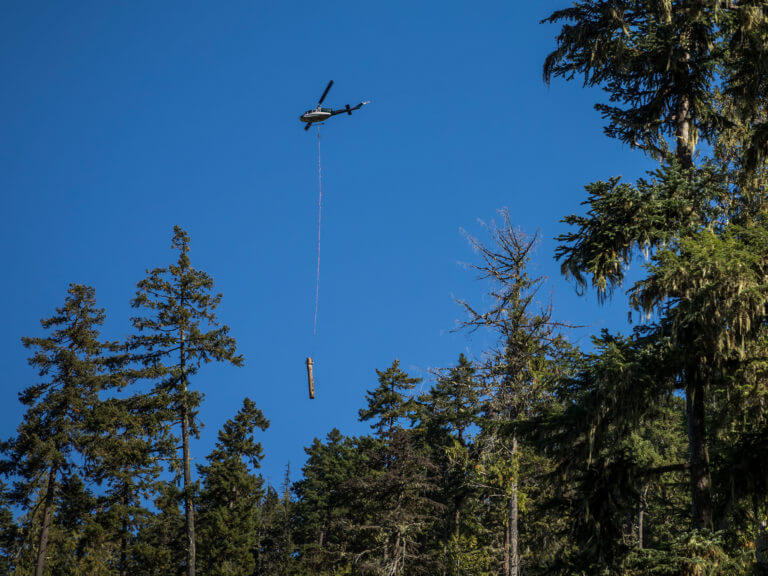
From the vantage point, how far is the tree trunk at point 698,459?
11.4 meters

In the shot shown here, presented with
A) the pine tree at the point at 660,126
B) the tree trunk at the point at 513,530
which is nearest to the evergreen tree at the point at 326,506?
the tree trunk at the point at 513,530

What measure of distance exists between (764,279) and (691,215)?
2.28 meters

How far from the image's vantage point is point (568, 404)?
495 inches

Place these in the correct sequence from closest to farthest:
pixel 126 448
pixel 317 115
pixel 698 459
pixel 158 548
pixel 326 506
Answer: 1. pixel 698 459
2. pixel 317 115
3. pixel 126 448
4. pixel 158 548
5. pixel 326 506

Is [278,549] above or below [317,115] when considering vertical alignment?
below

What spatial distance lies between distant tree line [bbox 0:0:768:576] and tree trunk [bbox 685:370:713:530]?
0.03m

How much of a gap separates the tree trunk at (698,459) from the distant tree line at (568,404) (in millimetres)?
33

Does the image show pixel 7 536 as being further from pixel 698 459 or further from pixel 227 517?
pixel 698 459

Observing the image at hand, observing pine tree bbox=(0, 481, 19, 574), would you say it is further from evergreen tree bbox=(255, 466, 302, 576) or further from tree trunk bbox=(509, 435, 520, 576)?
tree trunk bbox=(509, 435, 520, 576)

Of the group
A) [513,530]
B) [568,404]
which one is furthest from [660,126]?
[513,530]

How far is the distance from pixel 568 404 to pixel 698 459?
2216mm

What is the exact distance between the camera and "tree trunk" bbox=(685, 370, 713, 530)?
1142 cm

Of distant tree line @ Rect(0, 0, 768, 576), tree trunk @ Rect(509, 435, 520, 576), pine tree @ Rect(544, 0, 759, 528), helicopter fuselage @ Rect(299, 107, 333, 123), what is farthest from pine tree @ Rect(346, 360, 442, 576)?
pine tree @ Rect(544, 0, 759, 528)

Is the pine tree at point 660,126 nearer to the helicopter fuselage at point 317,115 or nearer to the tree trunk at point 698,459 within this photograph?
the tree trunk at point 698,459
